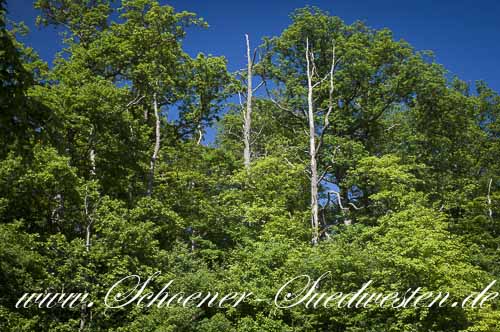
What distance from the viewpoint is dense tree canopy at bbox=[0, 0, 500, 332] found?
11703 millimetres

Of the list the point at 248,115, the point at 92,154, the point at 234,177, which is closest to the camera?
the point at 92,154

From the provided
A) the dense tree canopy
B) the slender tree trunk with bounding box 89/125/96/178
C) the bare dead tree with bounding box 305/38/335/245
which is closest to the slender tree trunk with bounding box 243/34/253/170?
the dense tree canopy

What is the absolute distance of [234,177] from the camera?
19.2m

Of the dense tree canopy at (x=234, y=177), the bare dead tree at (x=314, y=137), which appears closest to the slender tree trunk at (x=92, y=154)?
the dense tree canopy at (x=234, y=177)

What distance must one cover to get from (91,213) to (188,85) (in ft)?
30.0

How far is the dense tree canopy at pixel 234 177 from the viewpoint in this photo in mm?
11703

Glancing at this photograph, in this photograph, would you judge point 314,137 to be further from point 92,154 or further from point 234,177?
point 92,154

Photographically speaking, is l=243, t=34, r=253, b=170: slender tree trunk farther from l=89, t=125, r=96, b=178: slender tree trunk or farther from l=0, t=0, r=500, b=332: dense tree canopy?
l=89, t=125, r=96, b=178: slender tree trunk

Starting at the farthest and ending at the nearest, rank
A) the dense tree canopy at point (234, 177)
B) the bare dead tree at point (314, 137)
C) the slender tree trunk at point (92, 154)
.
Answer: the bare dead tree at point (314, 137) → the slender tree trunk at point (92, 154) → the dense tree canopy at point (234, 177)

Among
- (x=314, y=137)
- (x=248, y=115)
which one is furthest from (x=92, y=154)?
(x=248, y=115)

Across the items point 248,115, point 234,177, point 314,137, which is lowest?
point 234,177

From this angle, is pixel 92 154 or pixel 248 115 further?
pixel 248 115

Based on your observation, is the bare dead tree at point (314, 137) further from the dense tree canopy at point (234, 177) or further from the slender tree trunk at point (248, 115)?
the slender tree trunk at point (248, 115)

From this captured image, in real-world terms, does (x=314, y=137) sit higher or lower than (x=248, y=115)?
lower
